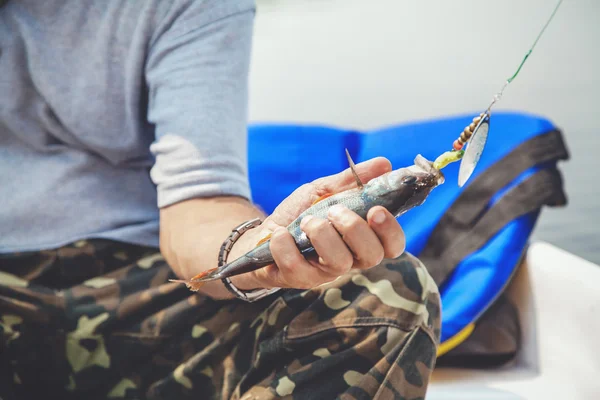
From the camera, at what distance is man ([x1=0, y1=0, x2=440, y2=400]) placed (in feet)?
2.39

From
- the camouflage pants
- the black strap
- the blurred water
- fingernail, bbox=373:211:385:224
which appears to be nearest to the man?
the camouflage pants

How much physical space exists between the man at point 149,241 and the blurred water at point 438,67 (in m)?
1.27

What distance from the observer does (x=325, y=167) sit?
172 cm

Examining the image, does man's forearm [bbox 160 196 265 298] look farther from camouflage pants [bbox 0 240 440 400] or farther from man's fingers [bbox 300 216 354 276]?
man's fingers [bbox 300 216 354 276]

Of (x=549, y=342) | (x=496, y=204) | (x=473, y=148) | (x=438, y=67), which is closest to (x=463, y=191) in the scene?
(x=496, y=204)

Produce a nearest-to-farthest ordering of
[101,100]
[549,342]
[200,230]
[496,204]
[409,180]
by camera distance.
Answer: [409,180]
[200,230]
[101,100]
[549,342]
[496,204]

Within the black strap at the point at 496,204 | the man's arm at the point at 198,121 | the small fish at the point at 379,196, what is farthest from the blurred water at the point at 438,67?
the small fish at the point at 379,196

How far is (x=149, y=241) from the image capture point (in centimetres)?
92

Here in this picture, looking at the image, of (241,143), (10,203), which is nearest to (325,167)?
(241,143)

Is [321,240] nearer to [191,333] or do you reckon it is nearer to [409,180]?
[409,180]

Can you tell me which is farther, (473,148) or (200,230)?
(200,230)

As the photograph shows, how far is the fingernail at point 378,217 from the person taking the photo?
0.46 metres

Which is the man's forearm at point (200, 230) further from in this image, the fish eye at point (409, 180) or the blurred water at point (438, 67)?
the blurred water at point (438, 67)

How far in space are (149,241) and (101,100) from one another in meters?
0.26
